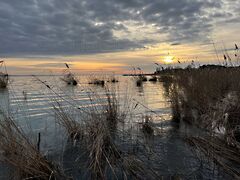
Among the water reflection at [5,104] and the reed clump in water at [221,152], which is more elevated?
the water reflection at [5,104]

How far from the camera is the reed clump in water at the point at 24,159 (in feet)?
11.5

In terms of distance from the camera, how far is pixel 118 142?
540cm

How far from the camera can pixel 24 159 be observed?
360 centimetres

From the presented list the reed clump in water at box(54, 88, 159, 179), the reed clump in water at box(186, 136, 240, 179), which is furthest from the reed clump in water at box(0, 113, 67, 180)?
the reed clump in water at box(186, 136, 240, 179)

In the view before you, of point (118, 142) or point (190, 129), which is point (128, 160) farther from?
point (190, 129)

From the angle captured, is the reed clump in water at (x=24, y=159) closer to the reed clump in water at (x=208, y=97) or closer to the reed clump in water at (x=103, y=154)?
the reed clump in water at (x=103, y=154)

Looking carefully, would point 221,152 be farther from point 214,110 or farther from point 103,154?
point 214,110

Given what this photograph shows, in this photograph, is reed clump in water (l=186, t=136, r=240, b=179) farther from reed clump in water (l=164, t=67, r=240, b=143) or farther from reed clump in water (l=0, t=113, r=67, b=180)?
reed clump in water (l=0, t=113, r=67, b=180)

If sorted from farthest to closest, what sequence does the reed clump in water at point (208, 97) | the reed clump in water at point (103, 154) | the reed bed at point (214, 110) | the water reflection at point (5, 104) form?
the reed clump in water at point (208, 97)
the water reflection at point (5, 104)
the reed bed at point (214, 110)
the reed clump in water at point (103, 154)

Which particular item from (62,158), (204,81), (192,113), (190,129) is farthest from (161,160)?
(204,81)

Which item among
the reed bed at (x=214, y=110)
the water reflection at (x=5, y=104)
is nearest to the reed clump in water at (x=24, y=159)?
the water reflection at (x=5, y=104)

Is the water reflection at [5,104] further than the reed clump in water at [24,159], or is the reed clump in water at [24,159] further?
the water reflection at [5,104]

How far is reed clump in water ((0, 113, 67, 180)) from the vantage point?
3516 mm

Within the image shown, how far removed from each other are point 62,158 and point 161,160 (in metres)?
1.86
